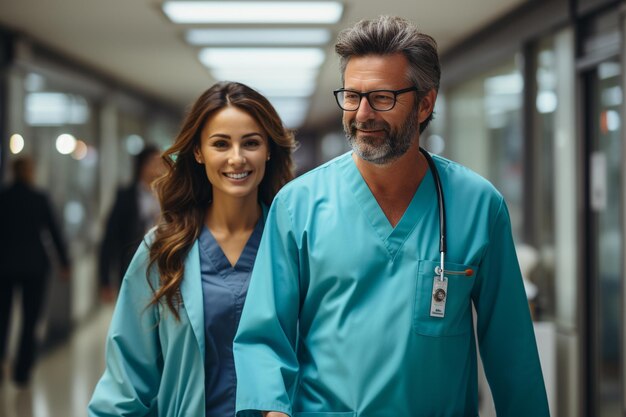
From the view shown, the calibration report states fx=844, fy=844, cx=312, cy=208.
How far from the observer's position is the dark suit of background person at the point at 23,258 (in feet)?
19.2

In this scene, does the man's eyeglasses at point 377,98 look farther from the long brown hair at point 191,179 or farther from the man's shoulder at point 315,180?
the long brown hair at point 191,179

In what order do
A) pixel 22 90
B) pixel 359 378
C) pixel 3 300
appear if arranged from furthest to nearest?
1. pixel 22 90
2. pixel 3 300
3. pixel 359 378

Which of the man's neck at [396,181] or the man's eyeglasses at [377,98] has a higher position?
the man's eyeglasses at [377,98]

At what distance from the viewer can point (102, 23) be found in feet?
20.5

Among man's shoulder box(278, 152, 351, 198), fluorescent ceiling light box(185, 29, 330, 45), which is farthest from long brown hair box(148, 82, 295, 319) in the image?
fluorescent ceiling light box(185, 29, 330, 45)

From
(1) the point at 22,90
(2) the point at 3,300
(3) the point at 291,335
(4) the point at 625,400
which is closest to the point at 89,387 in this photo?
(2) the point at 3,300

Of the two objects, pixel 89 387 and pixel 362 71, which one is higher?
pixel 362 71

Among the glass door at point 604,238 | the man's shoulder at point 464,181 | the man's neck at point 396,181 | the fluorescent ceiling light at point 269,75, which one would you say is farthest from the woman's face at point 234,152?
the fluorescent ceiling light at point 269,75

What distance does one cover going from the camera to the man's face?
169 cm

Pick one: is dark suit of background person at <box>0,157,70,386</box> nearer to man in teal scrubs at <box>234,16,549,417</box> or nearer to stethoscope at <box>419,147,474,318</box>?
man in teal scrubs at <box>234,16,549,417</box>

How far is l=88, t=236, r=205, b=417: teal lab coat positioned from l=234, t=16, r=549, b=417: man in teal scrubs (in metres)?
0.34

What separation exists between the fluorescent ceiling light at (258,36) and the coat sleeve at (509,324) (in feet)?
16.1

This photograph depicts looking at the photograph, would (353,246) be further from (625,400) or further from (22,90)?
(22,90)

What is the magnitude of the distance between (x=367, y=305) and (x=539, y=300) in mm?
3874
